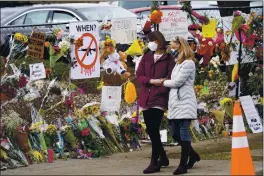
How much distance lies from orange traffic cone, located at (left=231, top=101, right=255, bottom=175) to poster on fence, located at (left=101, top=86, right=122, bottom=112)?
9.56 ft

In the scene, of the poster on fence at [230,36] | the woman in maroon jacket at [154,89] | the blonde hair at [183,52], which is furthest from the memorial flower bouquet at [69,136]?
the poster on fence at [230,36]

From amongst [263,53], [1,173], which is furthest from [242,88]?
[1,173]

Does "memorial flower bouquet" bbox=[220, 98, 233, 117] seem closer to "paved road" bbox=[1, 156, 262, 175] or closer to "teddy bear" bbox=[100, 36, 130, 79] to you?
"teddy bear" bbox=[100, 36, 130, 79]

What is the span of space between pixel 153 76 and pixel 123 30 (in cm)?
218

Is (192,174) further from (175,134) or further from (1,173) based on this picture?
(1,173)

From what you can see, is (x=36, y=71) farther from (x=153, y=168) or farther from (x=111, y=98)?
(x=153, y=168)

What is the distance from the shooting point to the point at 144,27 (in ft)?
37.8

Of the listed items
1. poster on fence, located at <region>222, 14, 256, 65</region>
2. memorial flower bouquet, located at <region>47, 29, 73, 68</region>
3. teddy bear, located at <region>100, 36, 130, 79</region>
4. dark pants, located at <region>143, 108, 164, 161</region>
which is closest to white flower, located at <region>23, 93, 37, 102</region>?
memorial flower bouquet, located at <region>47, 29, 73, 68</region>

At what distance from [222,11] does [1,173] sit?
701cm

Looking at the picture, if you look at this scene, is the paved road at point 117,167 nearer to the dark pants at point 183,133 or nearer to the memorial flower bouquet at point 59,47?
the dark pants at point 183,133

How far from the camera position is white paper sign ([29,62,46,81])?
420 inches

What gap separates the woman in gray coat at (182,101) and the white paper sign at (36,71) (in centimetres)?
203

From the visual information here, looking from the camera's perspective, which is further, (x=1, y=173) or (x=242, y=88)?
(x=242, y=88)

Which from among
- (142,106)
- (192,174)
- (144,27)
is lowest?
(192,174)
